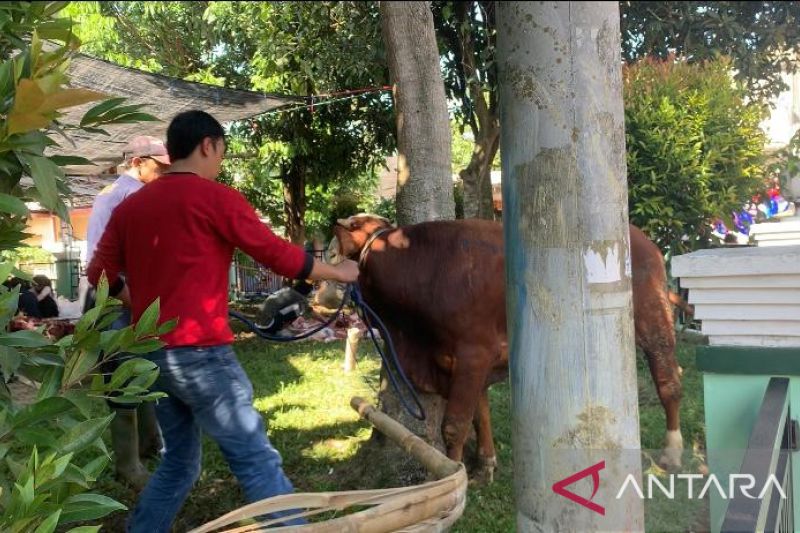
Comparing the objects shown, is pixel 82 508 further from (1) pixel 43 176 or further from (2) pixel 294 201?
(2) pixel 294 201

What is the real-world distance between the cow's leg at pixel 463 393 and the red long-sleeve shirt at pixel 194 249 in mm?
1415

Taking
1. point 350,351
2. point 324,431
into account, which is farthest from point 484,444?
point 350,351

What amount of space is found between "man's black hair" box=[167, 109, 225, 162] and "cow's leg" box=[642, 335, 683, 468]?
2936mm

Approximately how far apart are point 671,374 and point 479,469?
127 centimetres

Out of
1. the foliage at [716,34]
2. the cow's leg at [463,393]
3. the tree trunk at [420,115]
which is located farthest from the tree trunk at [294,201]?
the cow's leg at [463,393]

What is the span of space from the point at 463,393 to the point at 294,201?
9595 mm

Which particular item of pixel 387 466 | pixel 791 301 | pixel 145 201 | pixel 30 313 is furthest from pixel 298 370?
pixel 791 301

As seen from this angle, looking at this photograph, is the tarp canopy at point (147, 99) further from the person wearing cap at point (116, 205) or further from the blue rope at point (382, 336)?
the blue rope at point (382, 336)

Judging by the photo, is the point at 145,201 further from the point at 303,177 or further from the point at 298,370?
the point at 303,177

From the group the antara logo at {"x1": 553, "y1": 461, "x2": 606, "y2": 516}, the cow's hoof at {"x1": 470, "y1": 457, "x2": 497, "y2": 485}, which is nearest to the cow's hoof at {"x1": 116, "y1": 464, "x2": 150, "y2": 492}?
the cow's hoof at {"x1": 470, "y1": 457, "x2": 497, "y2": 485}

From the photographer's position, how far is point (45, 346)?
4.90 ft

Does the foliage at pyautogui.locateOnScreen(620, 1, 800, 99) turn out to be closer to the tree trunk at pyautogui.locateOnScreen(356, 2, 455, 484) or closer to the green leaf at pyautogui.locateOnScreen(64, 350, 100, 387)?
the tree trunk at pyautogui.locateOnScreen(356, 2, 455, 484)

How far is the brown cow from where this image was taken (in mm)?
3750

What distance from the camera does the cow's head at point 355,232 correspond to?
3977mm
